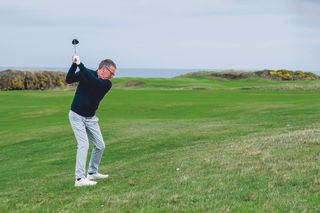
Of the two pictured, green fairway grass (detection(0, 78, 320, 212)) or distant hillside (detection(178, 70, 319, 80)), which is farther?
distant hillside (detection(178, 70, 319, 80))

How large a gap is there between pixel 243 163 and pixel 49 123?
19140 millimetres

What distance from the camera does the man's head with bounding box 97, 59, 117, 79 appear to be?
1096 centimetres

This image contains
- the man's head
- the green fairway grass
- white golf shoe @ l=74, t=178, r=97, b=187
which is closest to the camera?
the green fairway grass

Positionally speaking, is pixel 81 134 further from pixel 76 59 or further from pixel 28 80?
pixel 28 80

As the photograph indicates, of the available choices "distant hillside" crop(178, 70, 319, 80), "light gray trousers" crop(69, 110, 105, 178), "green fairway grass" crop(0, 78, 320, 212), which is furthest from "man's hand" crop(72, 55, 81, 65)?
"distant hillside" crop(178, 70, 319, 80)

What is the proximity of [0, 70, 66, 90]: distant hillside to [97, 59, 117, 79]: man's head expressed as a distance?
6248 centimetres

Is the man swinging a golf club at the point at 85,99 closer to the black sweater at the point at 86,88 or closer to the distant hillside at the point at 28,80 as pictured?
the black sweater at the point at 86,88

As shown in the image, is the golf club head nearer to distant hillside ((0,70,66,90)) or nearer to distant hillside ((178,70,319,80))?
distant hillside ((0,70,66,90))

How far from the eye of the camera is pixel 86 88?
10.9 m

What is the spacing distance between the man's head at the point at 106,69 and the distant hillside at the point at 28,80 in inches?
2460

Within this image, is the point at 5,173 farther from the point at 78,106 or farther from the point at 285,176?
the point at 285,176

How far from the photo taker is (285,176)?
9.70 metres

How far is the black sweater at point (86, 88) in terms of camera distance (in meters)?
10.6

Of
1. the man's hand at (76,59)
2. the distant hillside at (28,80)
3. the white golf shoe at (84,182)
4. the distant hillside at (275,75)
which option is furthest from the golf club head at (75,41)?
the distant hillside at (275,75)
